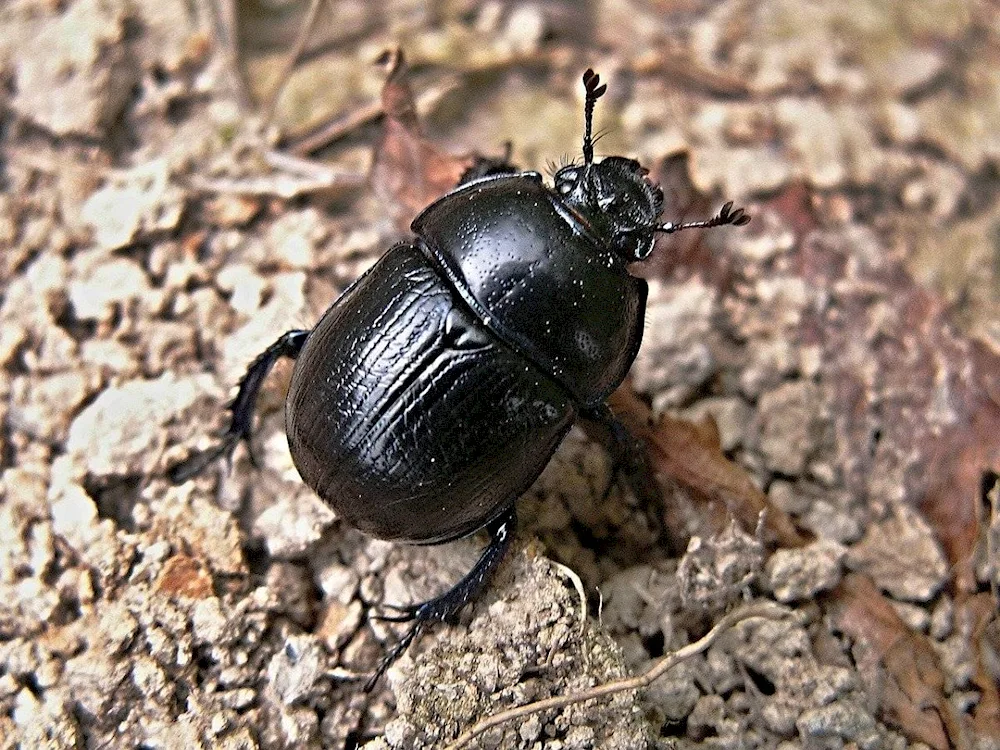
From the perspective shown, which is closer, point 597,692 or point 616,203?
point 597,692

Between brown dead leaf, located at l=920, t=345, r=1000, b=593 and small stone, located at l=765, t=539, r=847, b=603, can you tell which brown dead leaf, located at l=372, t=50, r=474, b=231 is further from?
brown dead leaf, located at l=920, t=345, r=1000, b=593

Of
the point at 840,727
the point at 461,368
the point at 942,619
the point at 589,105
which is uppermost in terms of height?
the point at 589,105

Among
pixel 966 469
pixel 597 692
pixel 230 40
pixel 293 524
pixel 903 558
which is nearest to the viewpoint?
pixel 597 692

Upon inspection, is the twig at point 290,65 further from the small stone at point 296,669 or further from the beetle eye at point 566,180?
the small stone at point 296,669

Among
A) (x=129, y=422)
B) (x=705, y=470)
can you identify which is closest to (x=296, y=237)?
(x=129, y=422)

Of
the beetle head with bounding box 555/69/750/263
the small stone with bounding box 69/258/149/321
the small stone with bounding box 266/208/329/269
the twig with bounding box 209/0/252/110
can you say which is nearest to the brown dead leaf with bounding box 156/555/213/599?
the small stone with bounding box 69/258/149/321

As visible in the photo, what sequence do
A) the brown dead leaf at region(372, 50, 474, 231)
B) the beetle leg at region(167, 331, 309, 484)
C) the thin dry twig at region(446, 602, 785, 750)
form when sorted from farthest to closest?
the brown dead leaf at region(372, 50, 474, 231) < the beetle leg at region(167, 331, 309, 484) < the thin dry twig at region(446, 602, 785, 750)

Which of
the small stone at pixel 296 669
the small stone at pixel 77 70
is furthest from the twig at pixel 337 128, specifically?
the small stone at pixel 296 669

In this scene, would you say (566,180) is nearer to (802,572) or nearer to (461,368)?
(461,368)

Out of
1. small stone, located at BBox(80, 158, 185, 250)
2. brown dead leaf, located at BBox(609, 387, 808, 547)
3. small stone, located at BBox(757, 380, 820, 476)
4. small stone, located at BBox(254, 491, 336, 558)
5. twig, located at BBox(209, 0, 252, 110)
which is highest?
twig, located at BBox(209, 0, 252, 110)
